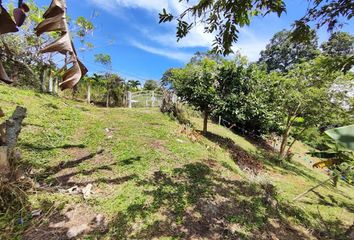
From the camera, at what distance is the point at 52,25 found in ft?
3.25

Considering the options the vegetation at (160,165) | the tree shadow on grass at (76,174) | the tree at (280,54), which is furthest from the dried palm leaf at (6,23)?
the tree at (280,54)

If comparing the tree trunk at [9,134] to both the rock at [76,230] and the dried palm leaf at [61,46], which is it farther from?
the dried palm leaf at [61,46]

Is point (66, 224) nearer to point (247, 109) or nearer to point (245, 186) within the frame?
point (245, 186)

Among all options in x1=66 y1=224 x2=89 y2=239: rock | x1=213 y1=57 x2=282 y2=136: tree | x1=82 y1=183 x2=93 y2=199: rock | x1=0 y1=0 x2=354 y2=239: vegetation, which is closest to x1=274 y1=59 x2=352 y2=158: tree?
x1=0 y1=0 x2=354 y2=239: vegetation

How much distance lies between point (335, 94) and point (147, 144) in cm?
772

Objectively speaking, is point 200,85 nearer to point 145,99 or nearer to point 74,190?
point 74,190

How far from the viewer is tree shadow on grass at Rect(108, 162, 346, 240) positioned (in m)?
3.00

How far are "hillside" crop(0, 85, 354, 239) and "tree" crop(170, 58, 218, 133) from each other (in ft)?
7.99

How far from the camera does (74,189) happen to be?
3.51 metres

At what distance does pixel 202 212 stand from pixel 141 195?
940 mm

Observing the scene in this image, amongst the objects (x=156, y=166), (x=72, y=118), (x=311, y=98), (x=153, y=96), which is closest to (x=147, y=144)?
(x=156, y=166)

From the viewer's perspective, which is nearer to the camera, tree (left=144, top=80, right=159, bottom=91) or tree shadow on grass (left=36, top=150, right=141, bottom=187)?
tree shadow on grass (left=36, top=150, right=141, bottom=187)

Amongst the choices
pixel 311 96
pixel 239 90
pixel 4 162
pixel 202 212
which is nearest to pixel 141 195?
pixel 202 212

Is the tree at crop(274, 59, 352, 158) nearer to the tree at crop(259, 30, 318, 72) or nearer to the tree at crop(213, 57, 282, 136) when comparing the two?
the tree at crop(213, 57, 282, 136)
